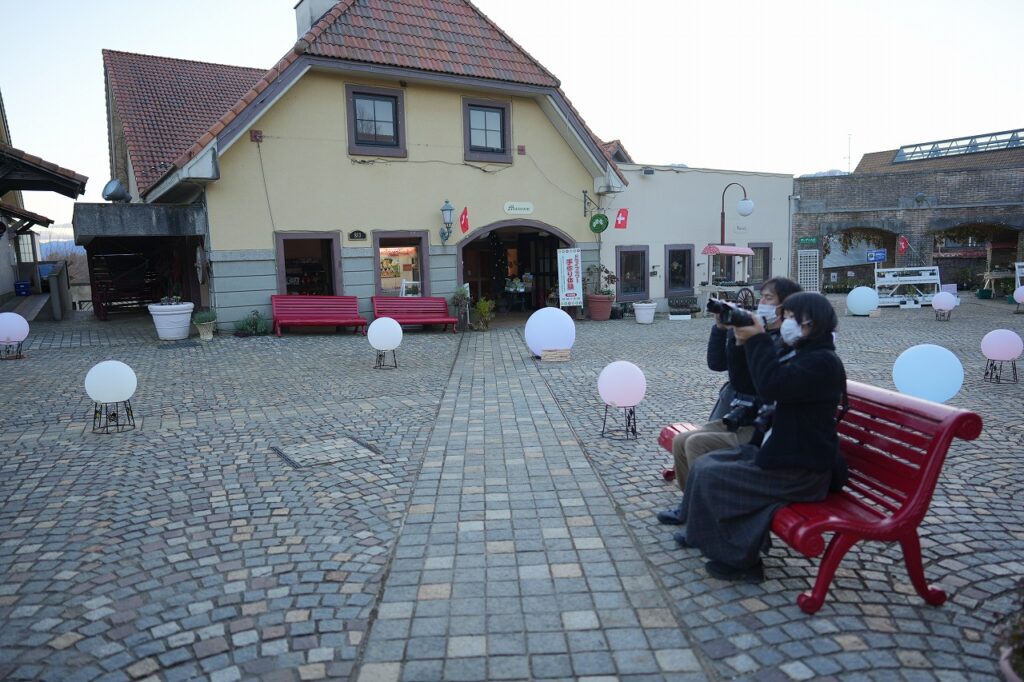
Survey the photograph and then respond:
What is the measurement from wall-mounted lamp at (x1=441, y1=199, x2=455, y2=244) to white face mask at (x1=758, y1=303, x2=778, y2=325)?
12463mm

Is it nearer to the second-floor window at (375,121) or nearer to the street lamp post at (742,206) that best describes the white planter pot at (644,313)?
the street lamp post at (742,206)

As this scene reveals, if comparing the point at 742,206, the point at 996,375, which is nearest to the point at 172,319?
the point at 996,375

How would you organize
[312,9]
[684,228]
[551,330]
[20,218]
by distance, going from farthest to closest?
[20,218]
[684,228]
[312,9]
[551,330]

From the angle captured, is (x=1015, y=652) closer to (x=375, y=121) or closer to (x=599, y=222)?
(x=375, y=121)

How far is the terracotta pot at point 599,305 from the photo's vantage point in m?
18.0

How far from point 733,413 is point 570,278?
13628mm

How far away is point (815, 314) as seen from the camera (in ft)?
10.5

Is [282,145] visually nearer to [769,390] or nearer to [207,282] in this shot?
[207,282]

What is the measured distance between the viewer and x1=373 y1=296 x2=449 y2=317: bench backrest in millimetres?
15125

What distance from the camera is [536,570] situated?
11.9 ft

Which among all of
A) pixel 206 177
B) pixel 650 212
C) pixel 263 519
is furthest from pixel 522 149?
pixel 263 519

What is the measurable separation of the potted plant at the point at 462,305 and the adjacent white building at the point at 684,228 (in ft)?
16.0

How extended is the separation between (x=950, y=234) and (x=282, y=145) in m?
28.7

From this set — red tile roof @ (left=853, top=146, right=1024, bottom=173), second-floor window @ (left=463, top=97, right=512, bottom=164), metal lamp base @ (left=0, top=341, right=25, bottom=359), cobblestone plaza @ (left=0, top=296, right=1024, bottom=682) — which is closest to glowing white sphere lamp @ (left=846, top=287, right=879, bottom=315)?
second-floor window @ (left=463, top=97, right=512, bottom=164)
